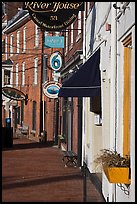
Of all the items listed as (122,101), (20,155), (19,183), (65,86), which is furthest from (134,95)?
(20,155)

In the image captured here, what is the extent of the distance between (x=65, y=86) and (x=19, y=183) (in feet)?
11.5

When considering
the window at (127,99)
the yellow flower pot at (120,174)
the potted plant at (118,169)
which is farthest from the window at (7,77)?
the yellow flower pot at (120,174)

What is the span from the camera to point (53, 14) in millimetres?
13930

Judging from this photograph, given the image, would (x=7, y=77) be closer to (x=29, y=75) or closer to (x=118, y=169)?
(x=29, y=75)

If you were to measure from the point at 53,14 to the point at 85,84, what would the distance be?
3595 millimetres

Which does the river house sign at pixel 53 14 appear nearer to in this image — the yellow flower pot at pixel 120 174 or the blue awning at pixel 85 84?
the blue awning at pixel 85 84

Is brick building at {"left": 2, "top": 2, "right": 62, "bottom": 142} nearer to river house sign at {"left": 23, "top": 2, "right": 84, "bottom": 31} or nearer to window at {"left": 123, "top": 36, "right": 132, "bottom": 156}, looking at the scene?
river house sign at {"left": 23, "top": 2, "right": 84, "bottom": 31}

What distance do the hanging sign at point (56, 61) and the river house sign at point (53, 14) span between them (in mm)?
9548

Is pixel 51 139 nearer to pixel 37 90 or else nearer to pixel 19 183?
pixel 37 90

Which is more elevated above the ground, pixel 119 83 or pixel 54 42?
pixel 54 42

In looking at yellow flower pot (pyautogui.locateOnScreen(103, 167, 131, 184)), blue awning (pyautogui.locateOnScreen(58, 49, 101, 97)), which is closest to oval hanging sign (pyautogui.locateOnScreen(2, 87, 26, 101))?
blue awning (pyautogui.locateOnScreen(58, 49, 101, 97))

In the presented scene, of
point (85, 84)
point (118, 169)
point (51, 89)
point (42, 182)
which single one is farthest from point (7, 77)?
point (118, 169)

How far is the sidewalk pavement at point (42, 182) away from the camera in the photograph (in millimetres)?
11123

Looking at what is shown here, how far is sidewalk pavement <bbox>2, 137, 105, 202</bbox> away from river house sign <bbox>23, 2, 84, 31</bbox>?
164 inches
